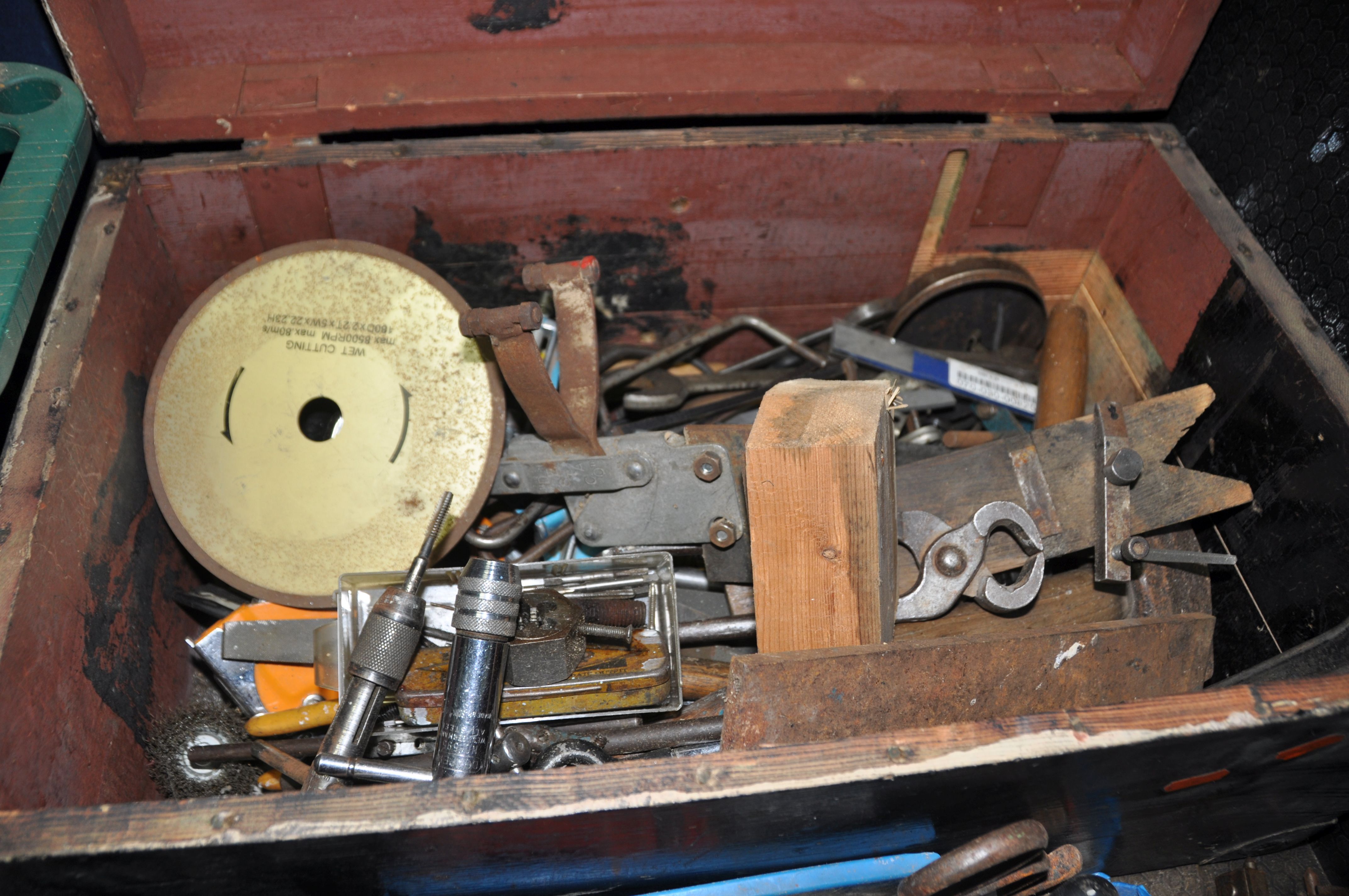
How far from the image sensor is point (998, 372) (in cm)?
165

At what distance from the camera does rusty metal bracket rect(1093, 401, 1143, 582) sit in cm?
122

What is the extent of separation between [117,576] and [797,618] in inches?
37.4

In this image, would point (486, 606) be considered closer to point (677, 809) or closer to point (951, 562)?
point (677, 809)

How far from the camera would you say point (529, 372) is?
49.2 inches

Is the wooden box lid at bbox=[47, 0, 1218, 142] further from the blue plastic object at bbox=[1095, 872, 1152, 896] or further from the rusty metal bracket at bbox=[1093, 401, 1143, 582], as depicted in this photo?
the blue plastic object at bbox=[1095, 872, 1152, 896]

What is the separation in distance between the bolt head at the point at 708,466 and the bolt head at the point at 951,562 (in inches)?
13.2

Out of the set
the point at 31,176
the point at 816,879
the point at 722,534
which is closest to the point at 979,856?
the point at 816,879

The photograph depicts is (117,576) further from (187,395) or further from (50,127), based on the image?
(50,127)

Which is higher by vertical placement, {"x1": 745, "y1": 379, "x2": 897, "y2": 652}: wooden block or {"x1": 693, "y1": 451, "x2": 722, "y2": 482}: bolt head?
{"x1": 693, "y1": 451, "x2": 722, "y2": 482}: bolt head

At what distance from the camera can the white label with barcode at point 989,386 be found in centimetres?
160

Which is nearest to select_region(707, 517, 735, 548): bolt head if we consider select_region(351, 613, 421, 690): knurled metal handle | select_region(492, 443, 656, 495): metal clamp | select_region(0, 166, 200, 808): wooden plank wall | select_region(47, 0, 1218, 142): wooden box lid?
select_region(492, 443, 656, 495): metal clamp

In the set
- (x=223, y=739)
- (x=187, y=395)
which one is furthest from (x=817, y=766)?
(x=187, y=395)

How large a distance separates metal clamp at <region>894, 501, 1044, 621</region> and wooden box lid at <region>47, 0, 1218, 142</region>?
2.52ft

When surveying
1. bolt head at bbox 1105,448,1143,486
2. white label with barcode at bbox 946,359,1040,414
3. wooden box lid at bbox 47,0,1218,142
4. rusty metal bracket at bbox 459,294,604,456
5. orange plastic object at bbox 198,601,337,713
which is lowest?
orange plastic object at bbox 198,601,337,713
